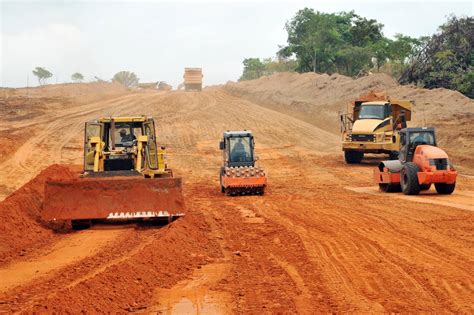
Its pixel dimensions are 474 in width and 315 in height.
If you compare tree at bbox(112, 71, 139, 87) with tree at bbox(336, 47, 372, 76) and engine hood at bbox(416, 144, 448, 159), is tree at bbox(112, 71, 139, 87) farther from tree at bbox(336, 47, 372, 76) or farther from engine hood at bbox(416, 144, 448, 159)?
engine hood at bbox(416, 144, 448, 159)

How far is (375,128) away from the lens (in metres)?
29.2

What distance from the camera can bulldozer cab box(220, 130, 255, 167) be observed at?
70.4 feet

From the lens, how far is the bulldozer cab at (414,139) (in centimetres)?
2077

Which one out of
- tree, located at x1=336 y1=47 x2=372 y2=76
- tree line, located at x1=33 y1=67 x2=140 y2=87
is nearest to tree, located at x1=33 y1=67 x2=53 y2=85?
tree line, located at x1=33 y1=67 x2=140 y2=87

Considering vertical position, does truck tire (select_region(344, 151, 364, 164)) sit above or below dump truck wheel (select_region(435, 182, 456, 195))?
above

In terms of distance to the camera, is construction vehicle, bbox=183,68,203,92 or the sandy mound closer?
the sandy mound

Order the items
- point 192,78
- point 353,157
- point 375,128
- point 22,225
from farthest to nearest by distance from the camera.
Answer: point 192,78 → point 353,157 → point 375,128 → point 22,225

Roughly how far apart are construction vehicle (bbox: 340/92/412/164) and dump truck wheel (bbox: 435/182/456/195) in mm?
8138

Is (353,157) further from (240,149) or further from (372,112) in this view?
(240,149)

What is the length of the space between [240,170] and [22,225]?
315 inches

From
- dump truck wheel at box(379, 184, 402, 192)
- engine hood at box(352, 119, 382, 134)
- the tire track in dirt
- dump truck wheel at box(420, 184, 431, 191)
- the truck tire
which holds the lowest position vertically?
the tire track in dirt

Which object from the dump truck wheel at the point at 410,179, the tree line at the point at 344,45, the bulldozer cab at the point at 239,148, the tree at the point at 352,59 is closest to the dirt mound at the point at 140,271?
the bulldozer cab at the point at 239,148

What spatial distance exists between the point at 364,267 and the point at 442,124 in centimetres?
2985

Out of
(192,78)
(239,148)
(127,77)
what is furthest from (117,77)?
(239,148)
